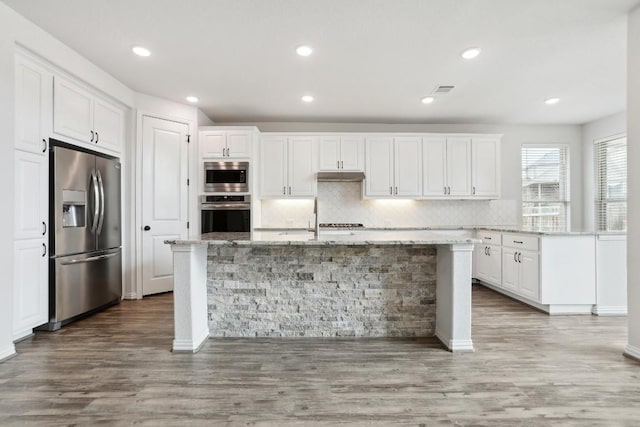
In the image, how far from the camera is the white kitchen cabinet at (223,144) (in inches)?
188

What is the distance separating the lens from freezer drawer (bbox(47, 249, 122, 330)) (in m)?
3.06

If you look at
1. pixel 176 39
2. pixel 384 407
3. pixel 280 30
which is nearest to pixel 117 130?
pixel 176 39

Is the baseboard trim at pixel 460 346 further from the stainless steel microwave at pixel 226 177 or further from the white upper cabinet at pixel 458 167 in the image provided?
the stainless steel microwave at pixel 226 177

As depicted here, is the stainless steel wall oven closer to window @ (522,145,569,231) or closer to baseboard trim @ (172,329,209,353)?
baseboard trim @ (172,329,209,353)

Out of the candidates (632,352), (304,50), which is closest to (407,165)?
(304,50)

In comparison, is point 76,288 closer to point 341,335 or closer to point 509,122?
point 341,335

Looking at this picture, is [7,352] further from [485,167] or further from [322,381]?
[485,167]

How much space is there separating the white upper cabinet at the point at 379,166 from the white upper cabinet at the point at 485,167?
1.33 meters

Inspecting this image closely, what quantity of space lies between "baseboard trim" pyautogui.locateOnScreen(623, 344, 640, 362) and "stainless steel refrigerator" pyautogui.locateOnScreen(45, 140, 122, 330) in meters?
4.74

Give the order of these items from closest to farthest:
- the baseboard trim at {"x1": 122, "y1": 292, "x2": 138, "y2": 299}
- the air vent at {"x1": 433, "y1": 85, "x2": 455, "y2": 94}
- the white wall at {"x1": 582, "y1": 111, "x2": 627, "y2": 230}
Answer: the air vent at {"x1": 433, "y1": 85, "x2": 455, "y2": 94}
the baseboard trim at {"x1": 122, "y1": 292, "x2": 138, "y2": 299}
the white wall at {"x1": 582, "y1": 111, "x2": 627, "y2": 230}

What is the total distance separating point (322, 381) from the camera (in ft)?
6.94

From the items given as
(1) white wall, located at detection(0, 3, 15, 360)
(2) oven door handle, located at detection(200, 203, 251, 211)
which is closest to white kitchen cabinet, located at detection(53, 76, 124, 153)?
(1) white wall, located at detection(0, 3, 15, 360)

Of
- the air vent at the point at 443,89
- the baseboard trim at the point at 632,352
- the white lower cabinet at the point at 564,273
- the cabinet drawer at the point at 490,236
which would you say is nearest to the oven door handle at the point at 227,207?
the air vent at the point at 443,89

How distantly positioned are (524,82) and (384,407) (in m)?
3.78
